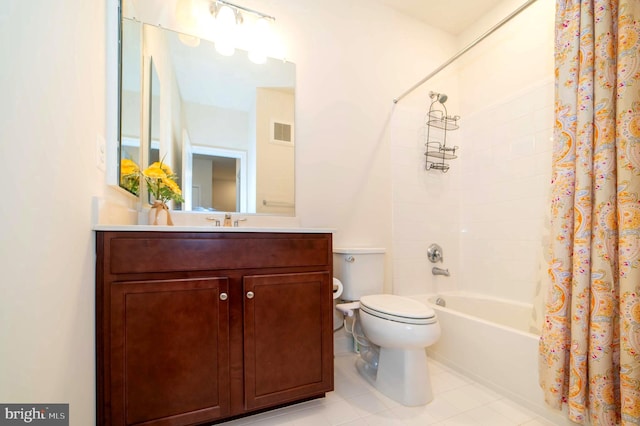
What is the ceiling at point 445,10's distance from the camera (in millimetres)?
2252

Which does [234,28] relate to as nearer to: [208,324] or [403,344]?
[208,324]

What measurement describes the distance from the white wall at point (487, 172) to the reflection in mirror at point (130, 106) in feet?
5.68

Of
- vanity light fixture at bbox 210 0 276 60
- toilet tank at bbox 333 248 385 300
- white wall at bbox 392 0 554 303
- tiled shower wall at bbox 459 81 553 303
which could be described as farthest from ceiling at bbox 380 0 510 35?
toilet tank at bbox 333 248 385 300

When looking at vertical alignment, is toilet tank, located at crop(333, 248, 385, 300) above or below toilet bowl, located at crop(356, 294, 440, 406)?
above

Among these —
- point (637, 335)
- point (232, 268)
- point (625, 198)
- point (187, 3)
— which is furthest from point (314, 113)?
point (637, 335)

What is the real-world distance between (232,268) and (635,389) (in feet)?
4.93

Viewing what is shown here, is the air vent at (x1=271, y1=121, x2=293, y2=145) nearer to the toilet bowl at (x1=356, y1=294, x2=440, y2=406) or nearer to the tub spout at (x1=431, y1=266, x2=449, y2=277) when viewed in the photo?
the toilet bowl at (x1=356, y1=294, x2=440, y2=406)

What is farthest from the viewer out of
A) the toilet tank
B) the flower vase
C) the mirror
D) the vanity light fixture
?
the toilet tank

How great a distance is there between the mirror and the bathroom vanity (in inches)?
24.4

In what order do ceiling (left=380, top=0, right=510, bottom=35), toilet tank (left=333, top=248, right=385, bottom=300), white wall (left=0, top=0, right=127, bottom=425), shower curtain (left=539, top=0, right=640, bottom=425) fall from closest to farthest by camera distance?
1. white wall (left=0, top=0, right=127, bottom=425)
2. shower curtain (left=539, top=0, right=640, bottom=425)
3. toilet tank (left=333, top=248, right=385, bottom=300)
4. ceiling (left=380, top=0, right=510, bottom=35)

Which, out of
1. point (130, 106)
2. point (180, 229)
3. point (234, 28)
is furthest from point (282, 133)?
point (180, 229)

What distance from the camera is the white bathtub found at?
54.5 inches

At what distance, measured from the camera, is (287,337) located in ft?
4.21

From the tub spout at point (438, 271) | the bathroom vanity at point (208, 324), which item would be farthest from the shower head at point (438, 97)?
the bathroom vanity at point (208, 324)
